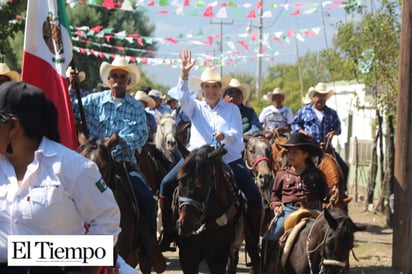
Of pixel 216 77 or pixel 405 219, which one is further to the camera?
pixel 405 219

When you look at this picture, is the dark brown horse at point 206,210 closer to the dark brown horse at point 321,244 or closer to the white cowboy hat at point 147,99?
the dark brown horse at point 321,244

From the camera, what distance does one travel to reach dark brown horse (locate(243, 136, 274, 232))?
11.1m

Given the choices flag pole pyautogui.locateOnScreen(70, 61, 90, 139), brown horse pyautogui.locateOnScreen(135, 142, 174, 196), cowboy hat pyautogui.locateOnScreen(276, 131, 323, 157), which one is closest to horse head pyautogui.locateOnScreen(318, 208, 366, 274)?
cowboy hat pyautogui.locateOnScreen(276, 131, 323, 157)

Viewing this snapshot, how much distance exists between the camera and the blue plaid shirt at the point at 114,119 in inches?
324

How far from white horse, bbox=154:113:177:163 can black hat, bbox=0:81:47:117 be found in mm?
10404

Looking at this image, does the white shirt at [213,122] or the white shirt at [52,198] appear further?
the white shirt at [213,122]

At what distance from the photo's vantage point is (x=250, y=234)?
372 inches

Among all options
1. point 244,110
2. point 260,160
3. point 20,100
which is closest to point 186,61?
point 260,160

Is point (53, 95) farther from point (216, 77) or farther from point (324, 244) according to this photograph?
point (216, 77)

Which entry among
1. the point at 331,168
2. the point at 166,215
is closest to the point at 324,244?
the point at 166,215

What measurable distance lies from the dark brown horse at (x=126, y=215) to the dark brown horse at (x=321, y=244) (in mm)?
1458

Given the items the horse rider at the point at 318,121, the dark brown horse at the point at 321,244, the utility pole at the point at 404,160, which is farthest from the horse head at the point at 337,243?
the horse rider at the point at 318,121

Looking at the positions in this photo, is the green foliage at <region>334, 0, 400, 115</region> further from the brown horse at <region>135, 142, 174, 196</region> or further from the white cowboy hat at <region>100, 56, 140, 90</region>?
the white cowboy hat at <region>100, 56, 140, 90</region>

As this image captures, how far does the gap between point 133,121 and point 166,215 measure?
1.33 meters
